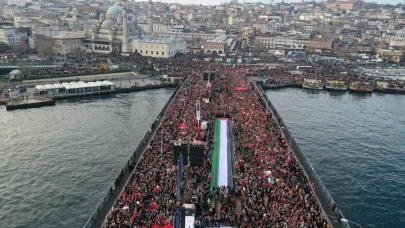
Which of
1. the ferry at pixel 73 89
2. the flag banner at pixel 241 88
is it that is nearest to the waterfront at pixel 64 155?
the ferry at pixel 73 89

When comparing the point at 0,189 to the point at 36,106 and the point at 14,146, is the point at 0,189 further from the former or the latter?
the point at 36,106

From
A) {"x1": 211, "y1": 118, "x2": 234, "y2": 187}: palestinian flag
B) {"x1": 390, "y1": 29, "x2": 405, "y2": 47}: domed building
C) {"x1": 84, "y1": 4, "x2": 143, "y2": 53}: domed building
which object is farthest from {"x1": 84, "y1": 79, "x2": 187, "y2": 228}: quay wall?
{"x1": 390, "y1": 29, "x2": 405, "y2": 47}: domed building

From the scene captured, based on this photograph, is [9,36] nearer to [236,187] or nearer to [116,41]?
[116,41]

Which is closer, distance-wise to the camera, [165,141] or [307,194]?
[307,194]

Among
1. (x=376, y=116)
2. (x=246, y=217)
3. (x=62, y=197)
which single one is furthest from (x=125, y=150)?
(x=376, y=116)

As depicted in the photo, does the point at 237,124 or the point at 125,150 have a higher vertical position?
the point at 237,124

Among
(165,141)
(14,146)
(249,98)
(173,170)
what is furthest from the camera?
(249,98)
